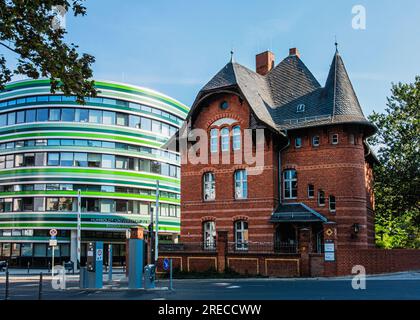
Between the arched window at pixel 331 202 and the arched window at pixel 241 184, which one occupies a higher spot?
the arched window at pixel 241 184

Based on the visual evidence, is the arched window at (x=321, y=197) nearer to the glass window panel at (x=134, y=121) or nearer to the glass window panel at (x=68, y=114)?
the glass window panel at (x=134, y=121)

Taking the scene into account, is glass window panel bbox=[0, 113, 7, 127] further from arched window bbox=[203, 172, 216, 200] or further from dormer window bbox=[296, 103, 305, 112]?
dormer window bbox=[296, 103, 305, 112]

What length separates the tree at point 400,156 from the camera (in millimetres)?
39375

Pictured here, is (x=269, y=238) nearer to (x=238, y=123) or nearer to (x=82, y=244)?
(x=238, y=123)

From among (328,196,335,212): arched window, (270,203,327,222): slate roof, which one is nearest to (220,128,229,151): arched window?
(270,203,327,222): slate roof

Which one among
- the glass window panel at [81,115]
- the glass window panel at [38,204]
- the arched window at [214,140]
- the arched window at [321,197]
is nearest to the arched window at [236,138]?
the arched window at [214,140]

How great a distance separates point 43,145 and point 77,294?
35598mm

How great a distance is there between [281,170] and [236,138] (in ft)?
11.8

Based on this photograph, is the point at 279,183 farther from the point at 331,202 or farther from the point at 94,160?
the point at 94,160

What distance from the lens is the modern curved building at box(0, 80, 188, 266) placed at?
167ft

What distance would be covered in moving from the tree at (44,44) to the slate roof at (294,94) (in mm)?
19204

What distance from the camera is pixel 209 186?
3394 centimetres

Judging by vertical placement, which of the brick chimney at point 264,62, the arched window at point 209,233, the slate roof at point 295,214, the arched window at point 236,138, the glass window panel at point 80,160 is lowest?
the arched window at point 209,233
